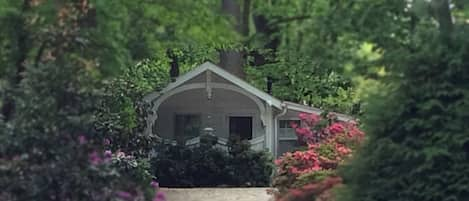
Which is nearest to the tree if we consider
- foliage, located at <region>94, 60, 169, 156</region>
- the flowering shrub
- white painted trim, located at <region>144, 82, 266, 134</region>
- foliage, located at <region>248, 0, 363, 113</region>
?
foliage, located at <region>248, 0, 363, 113</region>

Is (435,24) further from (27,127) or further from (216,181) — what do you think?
(216,181)

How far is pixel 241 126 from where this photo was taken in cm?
2277

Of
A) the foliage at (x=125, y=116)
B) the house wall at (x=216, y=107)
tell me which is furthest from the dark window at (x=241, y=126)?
the foliage at (x=125, y=116)

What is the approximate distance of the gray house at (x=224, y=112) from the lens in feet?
71.0

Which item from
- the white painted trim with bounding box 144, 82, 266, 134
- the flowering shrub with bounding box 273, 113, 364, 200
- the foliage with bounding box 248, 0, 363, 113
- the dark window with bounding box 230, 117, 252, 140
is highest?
the foliage with bounding box 248, 0, 363, 113

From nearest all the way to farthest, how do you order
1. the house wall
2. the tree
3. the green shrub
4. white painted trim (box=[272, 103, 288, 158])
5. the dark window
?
1. the tree
2. the green shrub
3. white painted trim (box=[272, 103, 288, 158])
4. the house wall
5. the dark window

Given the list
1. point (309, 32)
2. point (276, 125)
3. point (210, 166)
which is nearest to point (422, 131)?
point (309, 32)

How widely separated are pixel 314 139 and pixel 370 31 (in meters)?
9.09

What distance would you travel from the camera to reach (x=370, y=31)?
30.9ft

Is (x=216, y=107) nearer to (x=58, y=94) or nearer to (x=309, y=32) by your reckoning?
(x=309, y=32)

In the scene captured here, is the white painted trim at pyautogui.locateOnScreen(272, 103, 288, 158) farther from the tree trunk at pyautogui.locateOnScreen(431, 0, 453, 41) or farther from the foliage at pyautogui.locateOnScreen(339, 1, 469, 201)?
the foliage at pyautogui.locateOnScreen(339, 1, 469, 201)

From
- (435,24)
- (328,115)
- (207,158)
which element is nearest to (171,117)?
(207,158)

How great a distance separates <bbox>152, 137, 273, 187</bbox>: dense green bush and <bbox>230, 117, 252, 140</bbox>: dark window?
2.28 m

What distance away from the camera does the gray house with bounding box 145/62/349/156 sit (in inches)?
852
